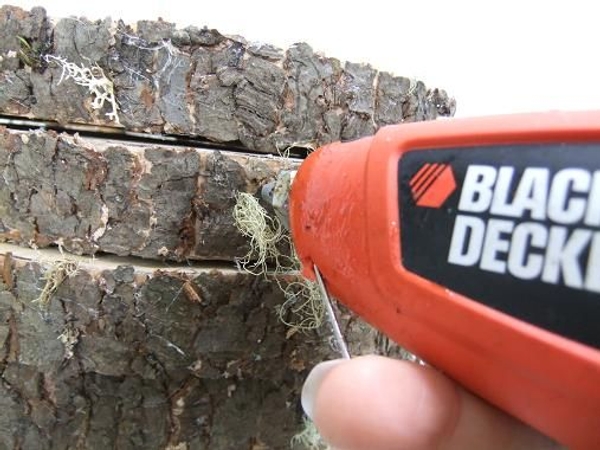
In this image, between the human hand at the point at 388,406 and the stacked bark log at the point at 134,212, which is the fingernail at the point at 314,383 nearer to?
the human hand at the point at 388,406

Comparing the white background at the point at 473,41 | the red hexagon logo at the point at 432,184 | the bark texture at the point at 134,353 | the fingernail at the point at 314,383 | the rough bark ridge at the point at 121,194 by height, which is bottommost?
the bark texture at the point at 134,353

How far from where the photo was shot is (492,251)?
43cm

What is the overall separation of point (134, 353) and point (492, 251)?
1.42 feet

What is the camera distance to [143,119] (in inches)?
27.5

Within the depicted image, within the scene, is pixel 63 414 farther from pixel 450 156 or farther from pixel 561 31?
pixel 561 31

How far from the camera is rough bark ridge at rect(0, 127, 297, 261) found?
2.24ft

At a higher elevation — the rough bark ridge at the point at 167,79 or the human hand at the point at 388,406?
the rough bark ridge at the point at 167,79

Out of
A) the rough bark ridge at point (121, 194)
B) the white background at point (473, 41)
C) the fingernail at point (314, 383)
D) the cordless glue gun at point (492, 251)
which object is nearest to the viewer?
the cordless glue gun at point (492, 251)

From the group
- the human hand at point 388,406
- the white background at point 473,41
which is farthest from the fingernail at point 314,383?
the white background at point 473,41

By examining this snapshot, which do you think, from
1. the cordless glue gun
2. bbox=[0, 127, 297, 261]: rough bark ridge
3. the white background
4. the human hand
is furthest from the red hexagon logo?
the white background

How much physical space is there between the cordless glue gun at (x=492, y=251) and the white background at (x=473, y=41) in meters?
0.51

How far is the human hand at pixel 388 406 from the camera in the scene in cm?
46

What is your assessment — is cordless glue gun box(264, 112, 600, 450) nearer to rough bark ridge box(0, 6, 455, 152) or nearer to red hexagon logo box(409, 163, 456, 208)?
red hexagon logo box(409, 163, 456, 208)

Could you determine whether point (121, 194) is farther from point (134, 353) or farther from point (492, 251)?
point (492, 251)
